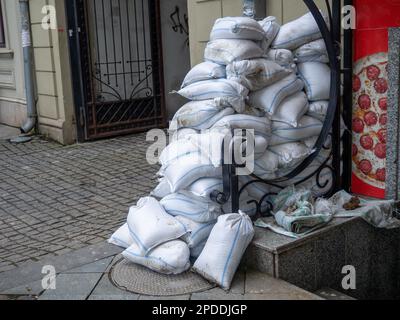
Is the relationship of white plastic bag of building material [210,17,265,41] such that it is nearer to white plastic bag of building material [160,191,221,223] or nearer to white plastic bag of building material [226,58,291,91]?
white plastic bag of building material [226,58,291,91]

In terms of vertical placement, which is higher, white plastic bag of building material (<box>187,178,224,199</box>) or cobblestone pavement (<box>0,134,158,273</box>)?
white plastic bag of building material (<box>187,178,224,199</box>)

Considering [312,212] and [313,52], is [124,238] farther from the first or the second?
[313,52]

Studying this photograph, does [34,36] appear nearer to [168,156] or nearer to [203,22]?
[203,22]

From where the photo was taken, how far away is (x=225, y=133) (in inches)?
135

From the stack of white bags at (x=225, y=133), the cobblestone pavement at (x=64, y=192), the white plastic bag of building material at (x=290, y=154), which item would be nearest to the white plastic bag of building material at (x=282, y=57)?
the stack of white bags at (x=225, y=133)

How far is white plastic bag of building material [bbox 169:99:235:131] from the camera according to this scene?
3.67 meters

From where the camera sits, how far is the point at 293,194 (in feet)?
12.3

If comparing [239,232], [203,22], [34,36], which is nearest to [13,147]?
[34,36]

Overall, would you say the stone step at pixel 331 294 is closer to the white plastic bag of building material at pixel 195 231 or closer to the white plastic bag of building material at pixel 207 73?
the white plastic bag of building material at pixel 195 231

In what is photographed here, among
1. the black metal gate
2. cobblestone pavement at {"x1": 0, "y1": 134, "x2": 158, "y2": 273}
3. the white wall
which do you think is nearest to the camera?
cobblestone pavement at {"x1": 0, "y1": 134, "x2": 158, "y2": 273}

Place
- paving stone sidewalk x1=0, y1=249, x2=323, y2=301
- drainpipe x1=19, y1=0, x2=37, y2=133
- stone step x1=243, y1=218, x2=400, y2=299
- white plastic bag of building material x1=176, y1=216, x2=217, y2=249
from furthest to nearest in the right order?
drainpipe x1=19, y1=0, x2=37, y2=133, white plastic bag of building material x1=176, y1=216, x2=217, y2=249, stone step x1=243, y1=218, x2=400, y2=299, paving stone sidewalk x1=0, y1=249, x2=323, y2=301

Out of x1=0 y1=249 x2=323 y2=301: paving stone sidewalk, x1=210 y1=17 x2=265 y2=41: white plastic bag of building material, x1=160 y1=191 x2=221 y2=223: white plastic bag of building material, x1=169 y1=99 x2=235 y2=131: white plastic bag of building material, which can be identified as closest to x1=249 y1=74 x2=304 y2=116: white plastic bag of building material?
x1=169 y1=99 x2=235 y2=131: white plastic bag of building material

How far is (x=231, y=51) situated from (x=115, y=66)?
5090 millimetres

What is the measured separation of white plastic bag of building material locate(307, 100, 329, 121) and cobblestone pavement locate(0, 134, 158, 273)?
1.88 metres
